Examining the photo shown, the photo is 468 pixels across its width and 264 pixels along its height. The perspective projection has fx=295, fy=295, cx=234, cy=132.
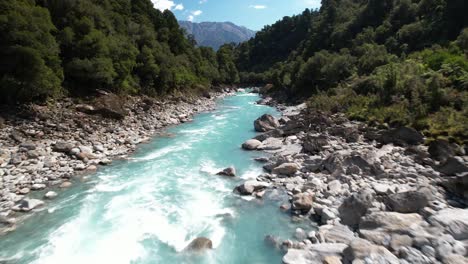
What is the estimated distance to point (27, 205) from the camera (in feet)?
39.3

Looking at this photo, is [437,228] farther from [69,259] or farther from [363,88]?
[363,88]

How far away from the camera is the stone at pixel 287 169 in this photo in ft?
51.5

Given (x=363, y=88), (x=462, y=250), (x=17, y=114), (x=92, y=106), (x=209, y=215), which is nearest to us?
(x=462, y=250)

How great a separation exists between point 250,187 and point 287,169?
2.93 meters

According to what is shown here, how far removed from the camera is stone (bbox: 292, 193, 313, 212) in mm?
11734

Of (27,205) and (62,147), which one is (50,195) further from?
(62,147)

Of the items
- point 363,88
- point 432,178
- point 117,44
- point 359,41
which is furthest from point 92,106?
point 359,41

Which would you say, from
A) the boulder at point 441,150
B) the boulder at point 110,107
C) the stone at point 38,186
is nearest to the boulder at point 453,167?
the boulder at point 441,150

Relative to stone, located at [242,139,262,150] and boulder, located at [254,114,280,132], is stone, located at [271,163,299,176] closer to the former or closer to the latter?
stone, located at [242,139,262,150]

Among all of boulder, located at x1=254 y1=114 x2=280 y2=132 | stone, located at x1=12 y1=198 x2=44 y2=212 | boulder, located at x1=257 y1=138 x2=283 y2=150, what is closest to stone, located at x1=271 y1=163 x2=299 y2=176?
boulder, located at x1=257 y1=138 x2=283 y2=150

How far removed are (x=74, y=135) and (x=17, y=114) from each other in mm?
3491

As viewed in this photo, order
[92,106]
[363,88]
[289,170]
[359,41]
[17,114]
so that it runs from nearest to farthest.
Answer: [289,170] → [17,114] → [92,106] → [363,88] → [359,41]

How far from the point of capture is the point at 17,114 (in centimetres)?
1866

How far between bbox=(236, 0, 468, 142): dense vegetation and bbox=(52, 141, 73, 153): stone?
21.1m
